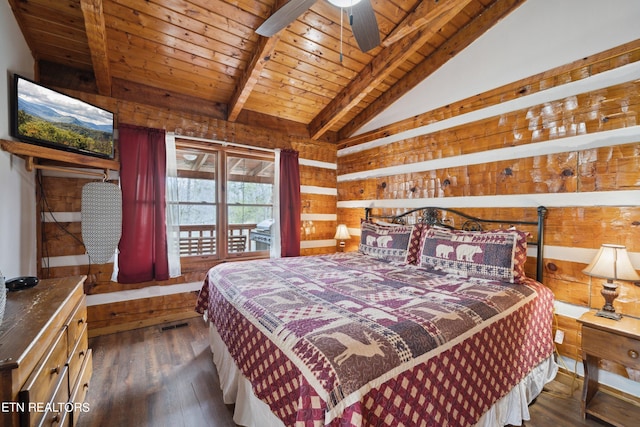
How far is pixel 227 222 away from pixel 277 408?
2.74 m

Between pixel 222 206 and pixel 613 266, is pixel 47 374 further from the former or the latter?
pixel 613 266

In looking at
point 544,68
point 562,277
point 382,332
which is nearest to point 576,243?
point 562,277

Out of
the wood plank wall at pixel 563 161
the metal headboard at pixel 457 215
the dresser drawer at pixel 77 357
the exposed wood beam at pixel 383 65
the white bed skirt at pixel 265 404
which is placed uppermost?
the exposed wood beam at pixel 383 65

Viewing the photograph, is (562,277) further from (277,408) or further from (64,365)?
(64,365)

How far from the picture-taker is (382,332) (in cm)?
112

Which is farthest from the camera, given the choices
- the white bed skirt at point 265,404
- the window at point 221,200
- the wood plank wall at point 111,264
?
the window at point 221,200

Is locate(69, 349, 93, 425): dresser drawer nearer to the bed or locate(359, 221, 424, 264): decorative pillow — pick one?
the bed

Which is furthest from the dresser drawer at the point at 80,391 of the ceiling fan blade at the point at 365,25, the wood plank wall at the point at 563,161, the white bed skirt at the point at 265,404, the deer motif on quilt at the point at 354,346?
the wood plank wall at the point at 563,161

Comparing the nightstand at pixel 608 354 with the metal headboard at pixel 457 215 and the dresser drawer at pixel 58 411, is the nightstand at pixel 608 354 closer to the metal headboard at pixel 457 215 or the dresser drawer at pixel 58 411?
the metal headboard at pixel 457 215

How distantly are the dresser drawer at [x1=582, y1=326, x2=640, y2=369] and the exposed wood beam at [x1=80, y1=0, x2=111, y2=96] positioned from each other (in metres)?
3.97

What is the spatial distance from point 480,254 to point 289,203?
8.39 ft

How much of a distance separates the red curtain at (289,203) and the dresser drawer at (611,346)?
3092mm

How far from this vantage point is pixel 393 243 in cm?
282

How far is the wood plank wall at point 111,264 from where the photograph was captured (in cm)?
254
